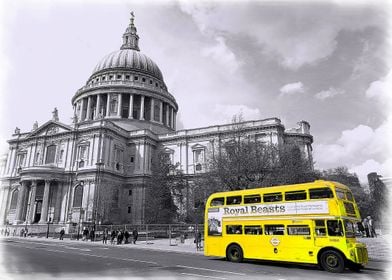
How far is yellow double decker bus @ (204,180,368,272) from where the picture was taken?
1433cm

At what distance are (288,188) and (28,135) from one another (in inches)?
2227

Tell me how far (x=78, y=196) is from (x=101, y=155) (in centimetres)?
766

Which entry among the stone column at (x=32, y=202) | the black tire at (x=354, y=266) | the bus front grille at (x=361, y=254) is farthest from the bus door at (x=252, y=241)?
the stone column at (x=32, y=202)

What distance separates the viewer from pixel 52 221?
157 feet

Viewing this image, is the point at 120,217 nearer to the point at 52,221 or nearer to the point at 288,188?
the point at 52,221

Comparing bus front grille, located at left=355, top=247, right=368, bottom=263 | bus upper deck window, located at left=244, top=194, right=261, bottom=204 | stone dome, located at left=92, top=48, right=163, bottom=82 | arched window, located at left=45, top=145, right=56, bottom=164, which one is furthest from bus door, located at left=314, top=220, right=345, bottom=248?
stone dome, located at left=92, top=48, right=163, bottom=82

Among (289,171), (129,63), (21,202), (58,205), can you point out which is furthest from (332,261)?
(129,63)

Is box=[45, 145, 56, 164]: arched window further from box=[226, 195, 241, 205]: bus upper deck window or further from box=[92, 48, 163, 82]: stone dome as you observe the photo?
box=[226, 195, 241, 205]: bus upper deck window

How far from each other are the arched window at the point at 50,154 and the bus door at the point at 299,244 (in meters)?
49.7

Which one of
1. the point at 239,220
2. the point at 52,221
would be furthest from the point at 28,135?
the point at 239,220

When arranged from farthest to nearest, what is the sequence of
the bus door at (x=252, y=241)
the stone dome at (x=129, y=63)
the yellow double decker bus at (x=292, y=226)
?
1. the stone dome at (x=129, y=63)
2. the bus door at (x=252, y=241)
3. the yellow double decker bus at (x=292, y=226)

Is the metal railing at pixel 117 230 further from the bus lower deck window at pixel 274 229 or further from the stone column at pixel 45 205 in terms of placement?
the bus lower deck window at pixel 274 229

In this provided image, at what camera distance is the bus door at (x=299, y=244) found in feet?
48.8

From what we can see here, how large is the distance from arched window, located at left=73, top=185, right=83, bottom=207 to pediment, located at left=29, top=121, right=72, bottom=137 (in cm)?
1086
